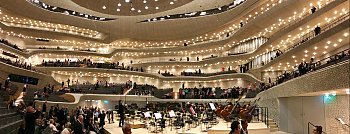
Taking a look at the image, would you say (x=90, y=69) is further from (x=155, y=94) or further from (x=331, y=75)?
(x=331, y=75)

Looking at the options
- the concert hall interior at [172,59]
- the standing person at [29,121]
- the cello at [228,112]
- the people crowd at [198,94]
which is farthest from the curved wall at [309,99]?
the people crowd at [198,94]

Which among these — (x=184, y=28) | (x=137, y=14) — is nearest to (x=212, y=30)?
(x=184, y=28)

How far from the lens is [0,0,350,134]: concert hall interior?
56.4 feet

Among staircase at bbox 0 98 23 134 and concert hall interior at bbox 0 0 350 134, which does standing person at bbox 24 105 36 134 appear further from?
concert hall interior at bbox 0 0 350 134

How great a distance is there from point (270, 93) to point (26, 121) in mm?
15455

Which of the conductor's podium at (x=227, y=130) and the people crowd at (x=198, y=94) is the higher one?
the people crowd at (x=198, y=94)

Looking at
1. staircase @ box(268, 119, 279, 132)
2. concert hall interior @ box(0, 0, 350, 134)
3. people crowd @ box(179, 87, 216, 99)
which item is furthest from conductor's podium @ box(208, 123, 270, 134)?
people crowd @ box(179, 87, 216, 99)

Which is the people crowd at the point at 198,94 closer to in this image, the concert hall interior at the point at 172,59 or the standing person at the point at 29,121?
the concert hall interior at the point at 172,59

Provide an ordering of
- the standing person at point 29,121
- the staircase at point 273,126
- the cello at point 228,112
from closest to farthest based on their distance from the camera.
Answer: the standing person at point 29,121 < the cello at point 228,112 < the staircase at point 273,126

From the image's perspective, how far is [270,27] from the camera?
3189cm

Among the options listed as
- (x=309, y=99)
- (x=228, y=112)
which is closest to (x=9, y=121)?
(x=228, y=112)

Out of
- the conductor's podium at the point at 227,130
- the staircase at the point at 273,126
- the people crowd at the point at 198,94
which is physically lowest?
the staircase at the point at 273,126

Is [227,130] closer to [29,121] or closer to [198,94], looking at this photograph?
[29,121]

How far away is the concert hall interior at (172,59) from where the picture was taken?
17.2 meters
